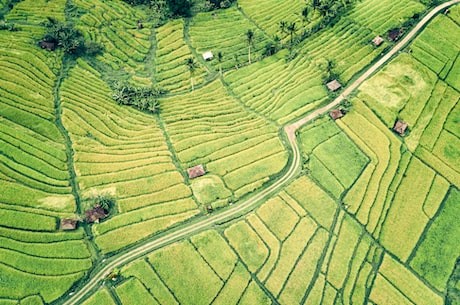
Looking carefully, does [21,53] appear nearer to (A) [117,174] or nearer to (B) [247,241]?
(A) [117,174]

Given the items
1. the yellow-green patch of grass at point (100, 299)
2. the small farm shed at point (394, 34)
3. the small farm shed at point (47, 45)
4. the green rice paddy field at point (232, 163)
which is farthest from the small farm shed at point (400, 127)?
the small farm shed at point (47, 45)

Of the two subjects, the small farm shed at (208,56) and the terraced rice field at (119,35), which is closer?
the terraced rice field at (119,35)

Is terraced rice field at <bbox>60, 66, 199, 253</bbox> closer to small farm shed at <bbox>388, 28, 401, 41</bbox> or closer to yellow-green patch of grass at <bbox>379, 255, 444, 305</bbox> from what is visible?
yellow-green patch of grass at <bbox>379, 255, 444, 305</bbox>

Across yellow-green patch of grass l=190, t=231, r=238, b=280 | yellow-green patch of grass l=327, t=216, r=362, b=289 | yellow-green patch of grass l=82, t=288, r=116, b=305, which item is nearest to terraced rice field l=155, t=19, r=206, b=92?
yellow-green patch of grass l=190, t=231, r=238, b=280

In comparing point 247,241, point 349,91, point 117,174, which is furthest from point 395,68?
point 117,174

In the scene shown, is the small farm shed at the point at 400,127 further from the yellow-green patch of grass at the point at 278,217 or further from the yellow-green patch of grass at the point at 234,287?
→ the yellow-green patch of grass at the point at 234,287
